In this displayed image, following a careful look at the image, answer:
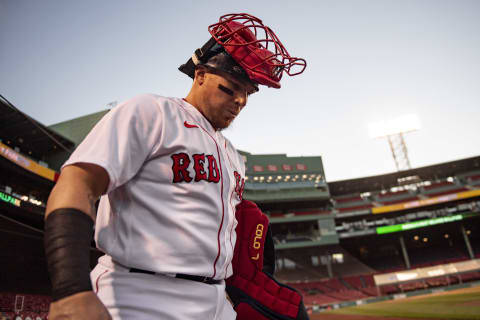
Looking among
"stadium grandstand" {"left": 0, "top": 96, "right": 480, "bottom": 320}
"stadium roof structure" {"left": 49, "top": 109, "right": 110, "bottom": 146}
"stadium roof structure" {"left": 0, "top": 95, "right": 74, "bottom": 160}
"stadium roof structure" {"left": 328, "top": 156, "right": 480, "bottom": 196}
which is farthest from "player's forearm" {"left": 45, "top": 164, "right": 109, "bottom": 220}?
"stadium roof structure" {"left": 328, "top": 156, "right": 480, "bottom": 196}

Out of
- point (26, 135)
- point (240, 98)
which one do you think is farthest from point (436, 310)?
point (26, 135)

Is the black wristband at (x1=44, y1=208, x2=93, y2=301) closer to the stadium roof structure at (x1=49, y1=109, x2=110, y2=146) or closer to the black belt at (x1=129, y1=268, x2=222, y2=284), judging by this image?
the black belt at (x1=129, y1=268, x2=222, y2=284)

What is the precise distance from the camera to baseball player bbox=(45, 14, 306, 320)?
703 millimetres

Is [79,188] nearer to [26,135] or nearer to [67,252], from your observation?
[67,252]

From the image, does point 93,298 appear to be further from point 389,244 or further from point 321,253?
point 389,244

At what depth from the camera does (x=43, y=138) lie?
1952cm

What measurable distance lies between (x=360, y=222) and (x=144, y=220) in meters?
33.9

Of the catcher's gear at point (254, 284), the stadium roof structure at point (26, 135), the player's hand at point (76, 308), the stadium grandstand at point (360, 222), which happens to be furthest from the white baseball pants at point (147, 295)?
the stadium grandstand at point (360, 222)

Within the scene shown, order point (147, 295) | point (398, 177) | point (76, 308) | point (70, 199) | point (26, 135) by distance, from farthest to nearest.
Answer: point (398, 177) < point (26, 135) < point (147, 295) < point (70, 199) < point (76, 308)

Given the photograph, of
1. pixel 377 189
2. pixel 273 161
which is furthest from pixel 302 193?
pixel 377 189

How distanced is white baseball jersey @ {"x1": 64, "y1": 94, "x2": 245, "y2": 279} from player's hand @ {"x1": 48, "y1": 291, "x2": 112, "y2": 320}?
10.8 inches

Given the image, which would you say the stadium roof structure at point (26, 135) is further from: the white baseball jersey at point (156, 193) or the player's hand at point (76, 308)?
the player's hand at point (76, 308)

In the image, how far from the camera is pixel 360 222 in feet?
103

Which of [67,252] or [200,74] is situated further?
[200,74]
